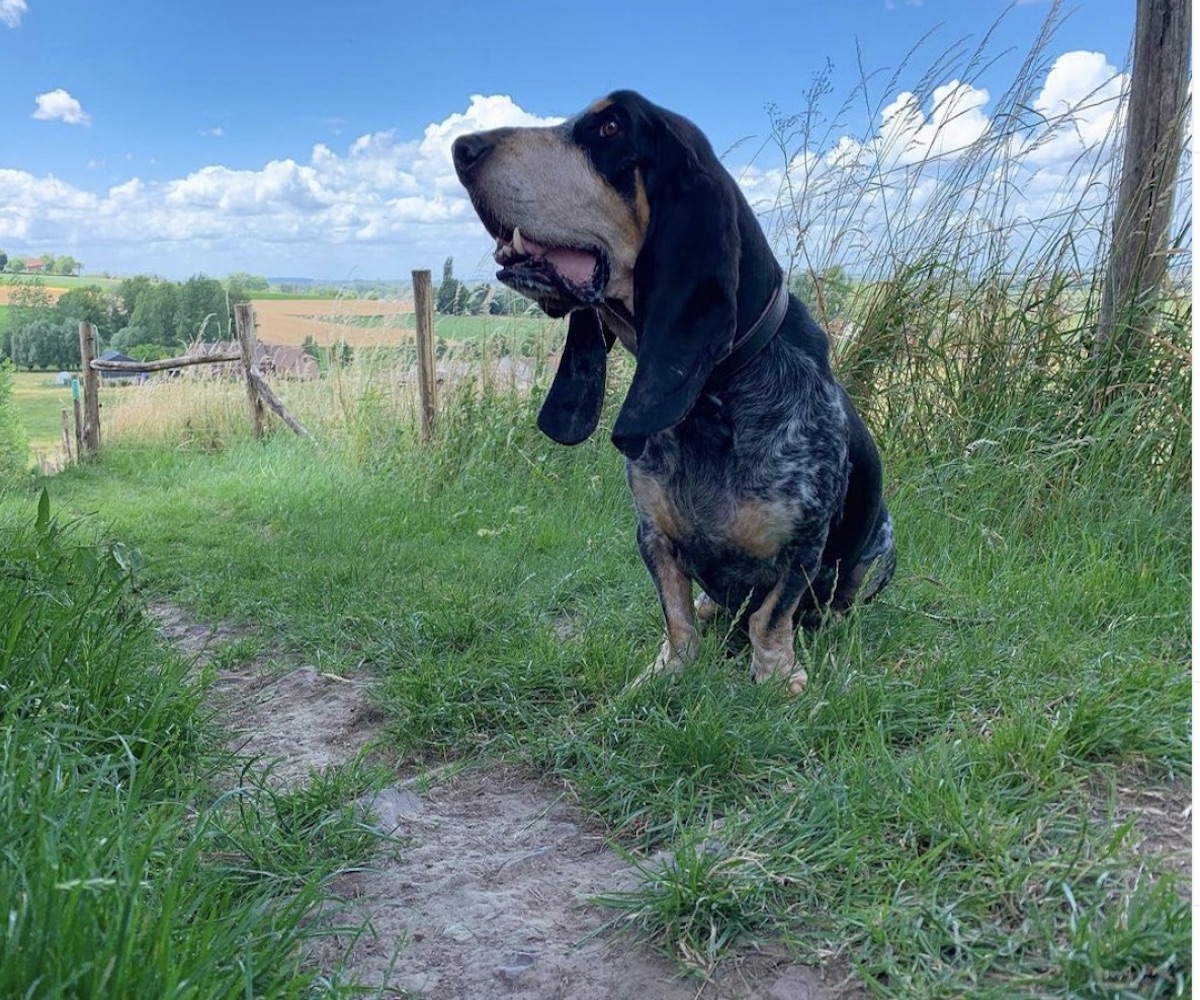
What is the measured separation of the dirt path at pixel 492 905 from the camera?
5.97 ft

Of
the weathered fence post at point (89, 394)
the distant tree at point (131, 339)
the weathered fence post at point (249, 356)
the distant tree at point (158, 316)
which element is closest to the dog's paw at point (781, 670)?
the weathered fence post at point (249, 356)

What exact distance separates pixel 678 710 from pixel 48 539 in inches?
80.5

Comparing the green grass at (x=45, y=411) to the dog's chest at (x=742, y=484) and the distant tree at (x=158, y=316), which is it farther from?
the dog's chest at (x=742, y=484)

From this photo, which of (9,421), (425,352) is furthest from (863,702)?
(9,421)

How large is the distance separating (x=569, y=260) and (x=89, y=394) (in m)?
11.5

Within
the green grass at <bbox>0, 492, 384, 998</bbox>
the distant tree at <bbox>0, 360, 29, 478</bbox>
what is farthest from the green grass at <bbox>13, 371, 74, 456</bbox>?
the green grass at <bbox>0, 492, 384, 998</bbox>

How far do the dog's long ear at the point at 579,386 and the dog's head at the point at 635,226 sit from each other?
437mm

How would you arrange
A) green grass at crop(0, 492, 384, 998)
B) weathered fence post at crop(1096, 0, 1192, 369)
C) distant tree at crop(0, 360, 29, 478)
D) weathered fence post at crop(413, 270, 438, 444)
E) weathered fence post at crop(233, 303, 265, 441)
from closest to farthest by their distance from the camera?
green grass at crop(0, 492, 384, 998) → weathered fence post at crop(1096, 0, 1192, 369) → weathered fence post at crop(413, 270, 438, 444) → weathered fence post at crop(233, 303, 265, 441) → distant tree at crop(0, 360, 29, 478)

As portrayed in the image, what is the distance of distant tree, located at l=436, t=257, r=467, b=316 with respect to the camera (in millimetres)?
8133

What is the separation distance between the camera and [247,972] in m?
1.55

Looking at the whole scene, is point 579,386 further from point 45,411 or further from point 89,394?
point 45,411

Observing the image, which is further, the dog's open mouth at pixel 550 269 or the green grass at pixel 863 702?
the dog's open mouth at pixel 550 269

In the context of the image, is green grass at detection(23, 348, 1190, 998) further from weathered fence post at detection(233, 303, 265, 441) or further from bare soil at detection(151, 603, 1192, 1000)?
weathered fence post at detection(233, 303, 265, 441)

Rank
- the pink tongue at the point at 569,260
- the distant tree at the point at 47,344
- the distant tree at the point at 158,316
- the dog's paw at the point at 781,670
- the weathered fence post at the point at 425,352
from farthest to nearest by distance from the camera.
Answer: the distant tree at the point at 158,316 → the distant tree at the point at 47,344 → the weathered fence post at the point at 425,352 → the dog's paw at the point at 781,670 → the pink tongue at the point at 569,260
